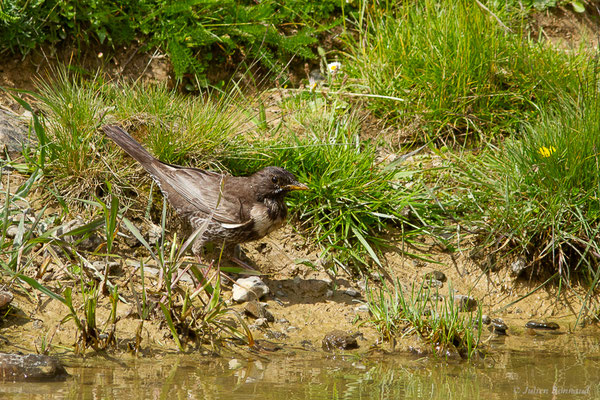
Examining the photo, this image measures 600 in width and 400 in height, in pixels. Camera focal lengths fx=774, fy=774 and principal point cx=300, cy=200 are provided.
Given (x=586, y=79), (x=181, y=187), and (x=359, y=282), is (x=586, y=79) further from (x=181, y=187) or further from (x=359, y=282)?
(x=181, y=187)

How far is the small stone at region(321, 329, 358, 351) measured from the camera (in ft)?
16.7

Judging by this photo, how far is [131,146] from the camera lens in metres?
5.84

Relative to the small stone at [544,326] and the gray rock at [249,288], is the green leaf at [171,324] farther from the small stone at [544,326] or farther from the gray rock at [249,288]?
the small stone at [544,326]

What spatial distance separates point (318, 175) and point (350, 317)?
4.37ft

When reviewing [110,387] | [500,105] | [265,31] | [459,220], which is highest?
[265,31]

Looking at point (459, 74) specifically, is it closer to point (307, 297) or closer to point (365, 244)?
point (365, 244)

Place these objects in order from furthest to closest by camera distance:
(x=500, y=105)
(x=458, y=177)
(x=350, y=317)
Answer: (x=500, y=105), (x=458, y=177), (x=350, y=317)

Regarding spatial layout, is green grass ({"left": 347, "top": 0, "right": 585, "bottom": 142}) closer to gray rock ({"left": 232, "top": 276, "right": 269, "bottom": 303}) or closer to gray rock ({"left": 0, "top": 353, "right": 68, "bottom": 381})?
gray rock ({"left": 232, "top": 276, "right": 269, "bottom": 303})

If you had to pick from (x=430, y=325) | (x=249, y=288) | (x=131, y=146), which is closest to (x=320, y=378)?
(x=430, y=325)

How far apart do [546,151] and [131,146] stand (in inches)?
124

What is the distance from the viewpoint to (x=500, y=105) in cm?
708

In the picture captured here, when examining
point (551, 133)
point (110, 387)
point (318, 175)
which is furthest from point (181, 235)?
point (551, 133)

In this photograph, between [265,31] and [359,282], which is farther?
[265,31]

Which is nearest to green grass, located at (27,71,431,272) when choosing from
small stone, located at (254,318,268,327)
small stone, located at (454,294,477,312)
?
small stone, located at (454,294,477,312)
